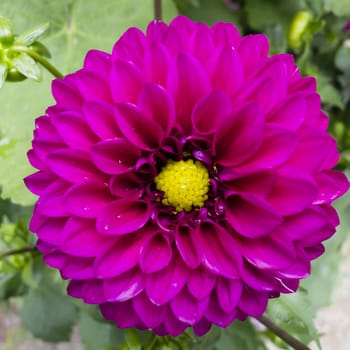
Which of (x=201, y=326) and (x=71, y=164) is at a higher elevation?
(x=71, y=164)

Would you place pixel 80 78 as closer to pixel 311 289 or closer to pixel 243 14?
pixel 243 14

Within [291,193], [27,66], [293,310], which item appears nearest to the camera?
[291,193]

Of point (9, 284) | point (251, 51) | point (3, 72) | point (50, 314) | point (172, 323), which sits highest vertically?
point (251, 51)

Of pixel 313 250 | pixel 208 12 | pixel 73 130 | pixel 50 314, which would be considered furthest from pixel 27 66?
pixel 50 314

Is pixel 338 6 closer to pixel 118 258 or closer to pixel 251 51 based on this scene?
pixel 251 51

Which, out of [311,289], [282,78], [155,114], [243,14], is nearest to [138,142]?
[155,114]

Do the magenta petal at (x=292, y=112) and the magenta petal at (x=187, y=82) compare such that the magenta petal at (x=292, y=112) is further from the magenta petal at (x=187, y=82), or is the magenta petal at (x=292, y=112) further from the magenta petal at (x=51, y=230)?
the magenta petal at (x=51, y=230)
